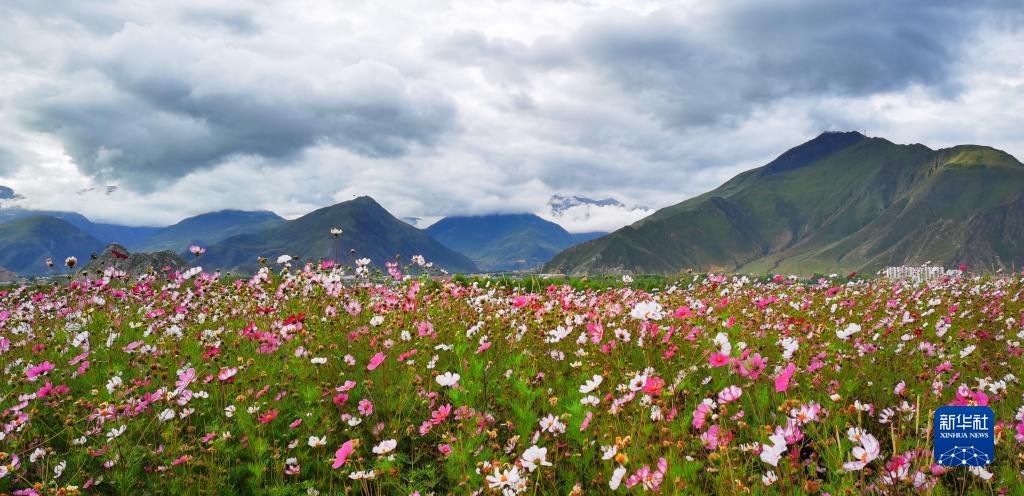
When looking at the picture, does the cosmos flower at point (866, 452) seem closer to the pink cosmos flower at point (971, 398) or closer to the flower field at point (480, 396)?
the flower field at point (480, 396)

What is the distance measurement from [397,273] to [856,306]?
7.47 meters

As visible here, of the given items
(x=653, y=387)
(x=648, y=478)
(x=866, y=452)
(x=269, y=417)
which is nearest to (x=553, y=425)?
(x=653, y=387)

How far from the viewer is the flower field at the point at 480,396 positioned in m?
3.56

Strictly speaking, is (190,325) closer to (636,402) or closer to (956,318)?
(636,402)

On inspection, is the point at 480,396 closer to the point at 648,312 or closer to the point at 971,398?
the point at 648,312

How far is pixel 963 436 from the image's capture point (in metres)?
2.21

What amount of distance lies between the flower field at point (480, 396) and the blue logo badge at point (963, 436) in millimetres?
353

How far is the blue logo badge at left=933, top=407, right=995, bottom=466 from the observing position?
7.08 ft

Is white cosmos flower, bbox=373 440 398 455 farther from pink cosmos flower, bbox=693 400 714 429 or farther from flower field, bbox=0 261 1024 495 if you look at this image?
pink cosmos flower, bbox=693 400 714 429

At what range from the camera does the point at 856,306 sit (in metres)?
9.05

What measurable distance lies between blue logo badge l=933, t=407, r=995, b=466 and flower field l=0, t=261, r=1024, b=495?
0.35m

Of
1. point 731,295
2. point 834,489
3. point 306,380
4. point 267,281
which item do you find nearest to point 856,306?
point 731,295

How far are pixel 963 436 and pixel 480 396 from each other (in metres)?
3.68

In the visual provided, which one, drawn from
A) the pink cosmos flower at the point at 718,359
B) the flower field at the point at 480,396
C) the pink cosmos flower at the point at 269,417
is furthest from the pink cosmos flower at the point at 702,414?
the pink cosmos flower at the point at 269,417
